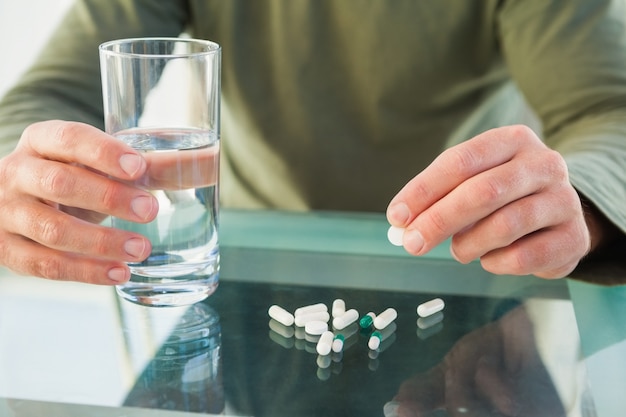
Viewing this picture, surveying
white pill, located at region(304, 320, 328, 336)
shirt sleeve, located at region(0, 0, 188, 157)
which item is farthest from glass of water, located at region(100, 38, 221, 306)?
shirt sleeve, located at region(0, 0, 188, 157)

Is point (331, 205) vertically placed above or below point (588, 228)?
below

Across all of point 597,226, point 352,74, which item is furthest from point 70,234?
point 352,74

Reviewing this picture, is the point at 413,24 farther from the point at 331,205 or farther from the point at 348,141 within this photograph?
the point at 331,205

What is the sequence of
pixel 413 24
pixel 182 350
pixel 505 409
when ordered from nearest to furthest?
pixel 505 409, pixel 182 350, pixel 413 24

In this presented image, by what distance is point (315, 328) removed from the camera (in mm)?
767

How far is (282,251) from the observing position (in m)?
1.02

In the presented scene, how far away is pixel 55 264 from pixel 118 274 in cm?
8

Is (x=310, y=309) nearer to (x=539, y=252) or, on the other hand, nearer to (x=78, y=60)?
(x=539, y=252)

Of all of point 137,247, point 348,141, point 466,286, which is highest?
point 137,247

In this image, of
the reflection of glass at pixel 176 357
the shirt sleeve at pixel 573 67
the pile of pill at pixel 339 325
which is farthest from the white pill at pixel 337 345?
the shirt sleeve at pixel 573 67

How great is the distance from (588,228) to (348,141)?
0.61 metres

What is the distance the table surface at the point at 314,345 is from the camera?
65 cm

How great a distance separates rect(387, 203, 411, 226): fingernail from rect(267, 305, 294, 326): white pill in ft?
0.46

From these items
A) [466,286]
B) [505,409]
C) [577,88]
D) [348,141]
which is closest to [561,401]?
[505,409]
